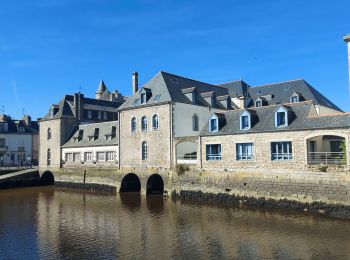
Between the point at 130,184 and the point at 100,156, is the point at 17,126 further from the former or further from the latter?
the point at 130,184

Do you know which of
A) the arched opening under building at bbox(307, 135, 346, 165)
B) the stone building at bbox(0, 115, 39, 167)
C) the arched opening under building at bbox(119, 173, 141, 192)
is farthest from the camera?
the stone building at bbox(0, 115, 39, 167)

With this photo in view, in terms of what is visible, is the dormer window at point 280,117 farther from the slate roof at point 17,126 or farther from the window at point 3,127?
the window at point 3,127

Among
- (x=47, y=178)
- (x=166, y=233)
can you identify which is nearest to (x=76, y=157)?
(x=47, y=178)

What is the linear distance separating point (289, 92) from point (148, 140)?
1631 cm

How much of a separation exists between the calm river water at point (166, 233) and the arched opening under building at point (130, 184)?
7132 mm

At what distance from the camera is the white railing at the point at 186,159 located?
89.4ft

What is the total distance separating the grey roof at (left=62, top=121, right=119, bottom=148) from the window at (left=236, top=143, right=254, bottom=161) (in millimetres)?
13579

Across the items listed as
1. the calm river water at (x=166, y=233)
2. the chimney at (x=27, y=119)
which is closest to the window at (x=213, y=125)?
the calm river water at (x=166, y=233)

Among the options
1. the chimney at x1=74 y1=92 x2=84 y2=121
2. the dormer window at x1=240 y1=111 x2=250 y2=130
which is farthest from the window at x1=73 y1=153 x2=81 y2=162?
the dormer window at x1=240 y1=111 x2=250 y2=130

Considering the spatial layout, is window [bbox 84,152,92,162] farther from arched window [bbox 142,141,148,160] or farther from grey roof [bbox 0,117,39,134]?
grey roof [bbox 0,117,39,134]

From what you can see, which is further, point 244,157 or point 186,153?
point 186,153

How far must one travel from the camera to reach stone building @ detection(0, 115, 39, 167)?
5141cm

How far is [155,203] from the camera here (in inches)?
1001

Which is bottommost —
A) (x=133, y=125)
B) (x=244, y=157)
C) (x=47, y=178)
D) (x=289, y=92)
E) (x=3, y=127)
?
(x=47, y=178)
